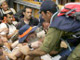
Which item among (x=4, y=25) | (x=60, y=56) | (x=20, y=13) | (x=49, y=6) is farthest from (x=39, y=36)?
(x=20, y=13)

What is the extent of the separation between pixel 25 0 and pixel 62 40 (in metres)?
6.18

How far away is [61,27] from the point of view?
3.02 m

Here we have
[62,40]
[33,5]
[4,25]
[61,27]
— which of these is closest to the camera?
[61,27]

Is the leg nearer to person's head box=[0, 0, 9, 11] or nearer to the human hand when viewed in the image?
the human hand

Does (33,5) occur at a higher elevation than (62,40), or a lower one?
lower

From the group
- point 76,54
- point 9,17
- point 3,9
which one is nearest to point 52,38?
point 76,54

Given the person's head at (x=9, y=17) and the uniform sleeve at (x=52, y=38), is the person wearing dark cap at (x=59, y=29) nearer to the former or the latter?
the uniform sleeve at (x=52, y=38)

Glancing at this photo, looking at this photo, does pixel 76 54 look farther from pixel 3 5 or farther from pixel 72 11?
pixel 3 5

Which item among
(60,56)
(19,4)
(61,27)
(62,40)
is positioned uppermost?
(61,27)

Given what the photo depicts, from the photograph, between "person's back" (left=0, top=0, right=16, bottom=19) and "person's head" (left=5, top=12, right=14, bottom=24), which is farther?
"person's back" (left=0, top=0, right=16, bottom=19)

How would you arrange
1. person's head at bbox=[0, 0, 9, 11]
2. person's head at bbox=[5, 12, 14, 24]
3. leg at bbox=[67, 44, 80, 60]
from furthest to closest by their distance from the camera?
person's head at bbox=[0, 0, 9, 11] → person's head at bbox=[5, 12, 14, 24] → leg at bbox=[67, 44, 80, 60]

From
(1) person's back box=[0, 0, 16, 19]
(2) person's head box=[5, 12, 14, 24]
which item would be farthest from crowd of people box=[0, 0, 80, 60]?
(1) person's back box=[0, 0, 16, 19]

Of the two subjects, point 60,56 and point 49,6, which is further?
point 60,56

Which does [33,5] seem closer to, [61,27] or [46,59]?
[46,59]
